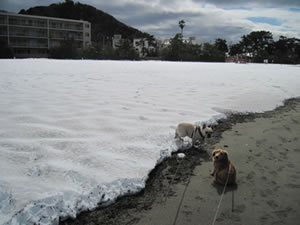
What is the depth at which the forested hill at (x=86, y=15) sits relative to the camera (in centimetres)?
8712

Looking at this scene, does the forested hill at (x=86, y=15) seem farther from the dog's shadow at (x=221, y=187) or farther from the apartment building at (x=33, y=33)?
the dog's shadow at (x=221, y=187)

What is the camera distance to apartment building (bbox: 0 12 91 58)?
147ft

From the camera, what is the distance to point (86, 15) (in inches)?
4264

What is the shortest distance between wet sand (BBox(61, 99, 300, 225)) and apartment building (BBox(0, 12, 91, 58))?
47.7 m

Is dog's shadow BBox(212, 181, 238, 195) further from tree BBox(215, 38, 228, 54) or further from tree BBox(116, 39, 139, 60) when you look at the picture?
tree BBox(215, 38, 228, 54)

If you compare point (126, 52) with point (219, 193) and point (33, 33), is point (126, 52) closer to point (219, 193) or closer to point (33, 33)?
point (33, 33)

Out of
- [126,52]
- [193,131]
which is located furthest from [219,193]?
[126,52]

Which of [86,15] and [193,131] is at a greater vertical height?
[86,15]

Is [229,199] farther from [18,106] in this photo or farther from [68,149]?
[18,106]

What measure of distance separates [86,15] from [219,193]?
393 ft

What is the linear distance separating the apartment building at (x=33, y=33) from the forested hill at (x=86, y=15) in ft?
82.8

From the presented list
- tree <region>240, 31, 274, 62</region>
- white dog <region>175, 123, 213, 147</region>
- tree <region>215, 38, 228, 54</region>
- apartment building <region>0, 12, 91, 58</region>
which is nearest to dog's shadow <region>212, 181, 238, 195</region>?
white dog <region>175, 123, 213, 147</region>

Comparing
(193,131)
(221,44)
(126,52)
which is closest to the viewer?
(193,131)

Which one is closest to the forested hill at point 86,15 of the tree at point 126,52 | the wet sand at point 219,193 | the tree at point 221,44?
the tree at point 221,44
